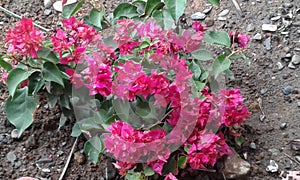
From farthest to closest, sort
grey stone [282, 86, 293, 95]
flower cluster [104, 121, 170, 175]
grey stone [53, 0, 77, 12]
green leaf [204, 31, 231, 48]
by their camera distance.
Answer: grey stone [53, 0, 77, 12], grey stone [282, 86, 293, 95], green leaf [204, 31, 231, 48], flower cluster [104, 121, 170, 175]

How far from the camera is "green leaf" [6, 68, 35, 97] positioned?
4.67 ft

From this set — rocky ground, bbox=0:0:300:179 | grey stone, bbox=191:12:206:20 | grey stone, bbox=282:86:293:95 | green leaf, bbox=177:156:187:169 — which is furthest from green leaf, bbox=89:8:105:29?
grey stone, bbox=282:86:293:95

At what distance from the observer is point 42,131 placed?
69.3 inches

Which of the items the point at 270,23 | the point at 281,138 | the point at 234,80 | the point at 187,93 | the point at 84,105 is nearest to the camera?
the point at 187,93

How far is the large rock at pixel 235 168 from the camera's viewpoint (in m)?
1.60

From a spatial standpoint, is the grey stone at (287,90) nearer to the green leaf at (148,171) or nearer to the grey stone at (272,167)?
the grey stone at (272,167)

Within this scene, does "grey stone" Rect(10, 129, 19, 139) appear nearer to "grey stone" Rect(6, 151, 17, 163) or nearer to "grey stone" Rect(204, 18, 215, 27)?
"grey stone" Rect(6, 151, 17, 163)

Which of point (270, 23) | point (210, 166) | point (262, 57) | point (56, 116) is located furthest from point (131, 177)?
point (270, 23)

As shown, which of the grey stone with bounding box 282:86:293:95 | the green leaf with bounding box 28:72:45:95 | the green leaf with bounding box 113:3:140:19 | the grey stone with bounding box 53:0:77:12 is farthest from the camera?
the grey stone with bounding box 53:0:77:12

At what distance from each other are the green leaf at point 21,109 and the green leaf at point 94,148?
18 centimetres

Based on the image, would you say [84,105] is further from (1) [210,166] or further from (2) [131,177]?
(1) [210,166]

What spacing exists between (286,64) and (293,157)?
1.21ft

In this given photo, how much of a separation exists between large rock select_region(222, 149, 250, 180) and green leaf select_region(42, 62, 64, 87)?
0.56 metres

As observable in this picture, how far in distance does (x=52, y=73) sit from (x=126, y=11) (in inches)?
14.8
